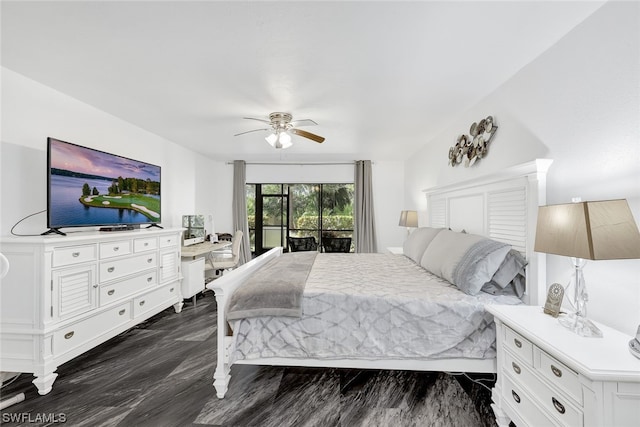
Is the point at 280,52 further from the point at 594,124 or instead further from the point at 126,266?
the point at 126,266

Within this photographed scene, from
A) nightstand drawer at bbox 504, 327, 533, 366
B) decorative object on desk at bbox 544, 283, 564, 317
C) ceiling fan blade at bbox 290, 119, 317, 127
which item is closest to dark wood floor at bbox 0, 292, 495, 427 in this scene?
nightstand drawer at bbox 504, 327, 533, 366

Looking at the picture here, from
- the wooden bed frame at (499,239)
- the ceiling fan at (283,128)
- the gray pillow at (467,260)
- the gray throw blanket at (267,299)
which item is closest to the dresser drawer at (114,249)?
the wooden bed frame at (499,239)

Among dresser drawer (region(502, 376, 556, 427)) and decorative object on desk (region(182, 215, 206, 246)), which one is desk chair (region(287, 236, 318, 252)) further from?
dresser drawer (region(502, 376, 556, 427))

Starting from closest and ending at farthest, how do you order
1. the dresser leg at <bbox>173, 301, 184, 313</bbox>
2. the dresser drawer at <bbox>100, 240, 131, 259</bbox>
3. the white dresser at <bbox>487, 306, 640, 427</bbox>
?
the white dresser at <bbox>487, 306, 640, 427</bbox> → the dresser drawer at <bbox>100, 240, 131, 259</bbox> → the dresser leg at <bbox>173, 301, 184, 313</bbox>

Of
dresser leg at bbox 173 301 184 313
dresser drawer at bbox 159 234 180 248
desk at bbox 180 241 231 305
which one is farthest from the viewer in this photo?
desk at bbox 180 241 231 305

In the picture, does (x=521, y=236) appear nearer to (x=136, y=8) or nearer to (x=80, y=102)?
(x=136, y=8)

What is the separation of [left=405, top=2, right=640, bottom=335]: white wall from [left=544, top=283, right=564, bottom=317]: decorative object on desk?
18cm

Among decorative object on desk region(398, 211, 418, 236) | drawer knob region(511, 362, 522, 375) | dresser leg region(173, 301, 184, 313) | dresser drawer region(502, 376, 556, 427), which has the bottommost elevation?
dresser leg region(173, 301, 184, 313)

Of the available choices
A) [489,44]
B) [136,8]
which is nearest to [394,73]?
[489,44]

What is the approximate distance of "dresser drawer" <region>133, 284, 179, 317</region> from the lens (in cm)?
275

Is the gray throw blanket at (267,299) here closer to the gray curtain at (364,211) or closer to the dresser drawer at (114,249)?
the dresser drawer at (114,249)

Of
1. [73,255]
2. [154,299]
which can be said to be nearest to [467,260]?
[73,255]

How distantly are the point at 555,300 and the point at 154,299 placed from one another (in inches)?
143

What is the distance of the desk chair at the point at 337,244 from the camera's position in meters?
5.21
